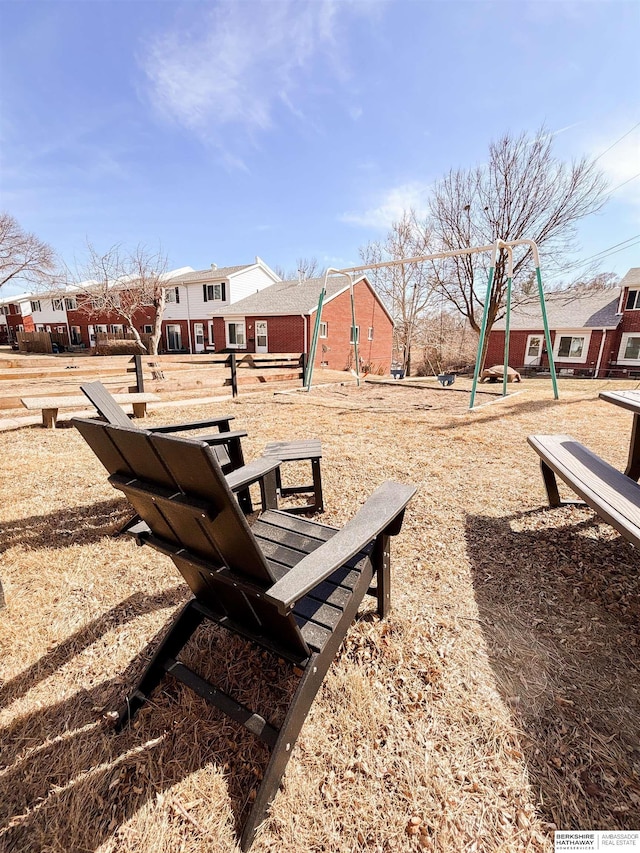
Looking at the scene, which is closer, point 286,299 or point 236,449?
point 236,449

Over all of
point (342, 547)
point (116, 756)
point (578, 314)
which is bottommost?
point (116, 756)

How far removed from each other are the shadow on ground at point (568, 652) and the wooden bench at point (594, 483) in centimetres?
61

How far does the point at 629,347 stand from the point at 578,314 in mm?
3784

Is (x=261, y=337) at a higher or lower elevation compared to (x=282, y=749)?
higher

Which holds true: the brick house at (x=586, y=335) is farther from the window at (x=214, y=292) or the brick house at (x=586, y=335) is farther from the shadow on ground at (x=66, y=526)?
the shadow on ground at (x=66, y=526)

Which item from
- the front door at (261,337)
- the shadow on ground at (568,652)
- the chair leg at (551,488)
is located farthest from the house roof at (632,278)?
the shadow on ground at (568,652)

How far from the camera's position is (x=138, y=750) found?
1.53 m

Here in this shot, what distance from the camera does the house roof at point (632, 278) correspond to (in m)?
22.1

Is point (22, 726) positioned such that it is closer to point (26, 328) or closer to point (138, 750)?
point (138, 750)

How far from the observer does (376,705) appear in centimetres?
170

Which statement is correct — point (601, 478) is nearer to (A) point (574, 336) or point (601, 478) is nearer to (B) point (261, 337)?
(B) point (261, 337)

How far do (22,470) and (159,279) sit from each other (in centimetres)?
2251

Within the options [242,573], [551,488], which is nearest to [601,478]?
[551,488]

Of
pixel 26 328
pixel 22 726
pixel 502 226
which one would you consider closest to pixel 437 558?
pixel 22 726
